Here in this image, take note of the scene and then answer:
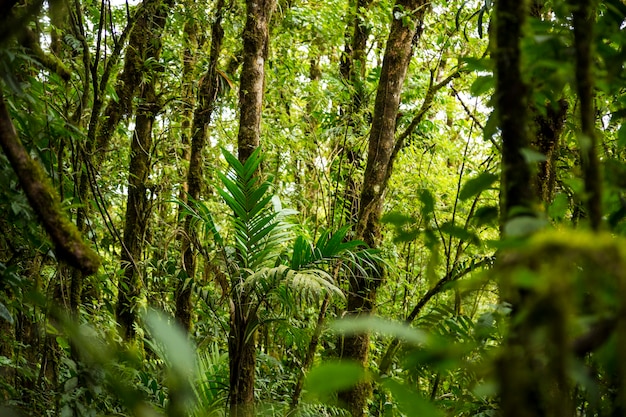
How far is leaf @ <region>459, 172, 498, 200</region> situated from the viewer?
0.85m

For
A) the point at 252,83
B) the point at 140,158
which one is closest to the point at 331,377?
the point at 252,83

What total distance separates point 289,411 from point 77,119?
2436 mm

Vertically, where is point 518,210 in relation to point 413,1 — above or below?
below

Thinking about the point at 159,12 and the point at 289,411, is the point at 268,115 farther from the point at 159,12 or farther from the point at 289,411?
the point at 289,411

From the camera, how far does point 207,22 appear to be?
523 cm

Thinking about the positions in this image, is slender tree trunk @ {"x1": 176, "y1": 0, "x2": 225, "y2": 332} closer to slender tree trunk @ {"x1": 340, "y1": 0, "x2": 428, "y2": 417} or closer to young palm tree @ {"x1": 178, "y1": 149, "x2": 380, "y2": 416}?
young palm tree @ {"x1": 178, "y1": 149, "x2": 380, "y2": 416}

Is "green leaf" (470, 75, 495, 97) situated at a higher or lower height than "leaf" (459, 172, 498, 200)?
higher

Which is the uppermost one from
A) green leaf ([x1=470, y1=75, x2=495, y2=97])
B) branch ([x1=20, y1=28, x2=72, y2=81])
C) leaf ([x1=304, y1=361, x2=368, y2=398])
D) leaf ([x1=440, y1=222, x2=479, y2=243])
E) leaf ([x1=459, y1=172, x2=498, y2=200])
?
branch ([x1=20, y1=28, x2=72, y2=81])

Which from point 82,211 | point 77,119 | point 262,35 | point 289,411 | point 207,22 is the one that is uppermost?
point 207,22

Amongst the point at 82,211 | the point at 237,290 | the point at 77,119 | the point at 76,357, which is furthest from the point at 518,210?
the point at 237,290

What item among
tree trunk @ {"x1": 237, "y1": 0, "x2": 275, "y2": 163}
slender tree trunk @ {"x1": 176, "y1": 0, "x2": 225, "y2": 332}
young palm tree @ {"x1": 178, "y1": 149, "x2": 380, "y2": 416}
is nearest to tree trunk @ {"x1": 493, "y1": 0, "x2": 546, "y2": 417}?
young palm tree @ {"x1": 178, "y1": 149, "x2": 380, "y2": 416}

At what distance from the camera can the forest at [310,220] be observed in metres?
0.59

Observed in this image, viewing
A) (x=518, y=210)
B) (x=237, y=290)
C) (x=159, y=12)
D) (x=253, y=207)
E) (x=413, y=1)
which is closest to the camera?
(x=518, y=210)

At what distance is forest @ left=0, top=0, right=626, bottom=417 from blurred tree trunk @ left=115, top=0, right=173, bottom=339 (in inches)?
1.0
